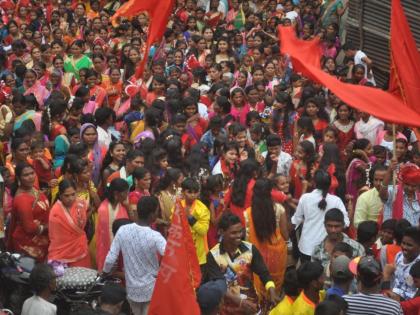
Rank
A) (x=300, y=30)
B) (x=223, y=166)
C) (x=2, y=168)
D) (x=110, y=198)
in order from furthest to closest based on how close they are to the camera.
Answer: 1. (x=300, y=30)
2. (x=223, y=166)
3. (x=2, y=168)
4. (x=110, y=198)

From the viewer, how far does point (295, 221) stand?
10.0 m

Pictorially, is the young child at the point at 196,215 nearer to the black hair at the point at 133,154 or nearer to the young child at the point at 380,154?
the black hair at the point at 133,154

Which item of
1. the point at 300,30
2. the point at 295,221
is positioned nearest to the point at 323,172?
the point at 295,221

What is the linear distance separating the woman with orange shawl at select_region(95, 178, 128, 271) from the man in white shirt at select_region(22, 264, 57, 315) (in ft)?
4.54

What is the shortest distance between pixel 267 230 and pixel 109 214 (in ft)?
4.14

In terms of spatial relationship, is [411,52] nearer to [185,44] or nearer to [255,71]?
[255,71]

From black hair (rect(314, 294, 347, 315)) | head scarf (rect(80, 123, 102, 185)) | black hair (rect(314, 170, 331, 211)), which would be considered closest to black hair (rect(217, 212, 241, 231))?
black hair (rect(314, 294, 347, 315))

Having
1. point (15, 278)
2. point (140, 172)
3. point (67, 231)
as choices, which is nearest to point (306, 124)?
point (140, 172)

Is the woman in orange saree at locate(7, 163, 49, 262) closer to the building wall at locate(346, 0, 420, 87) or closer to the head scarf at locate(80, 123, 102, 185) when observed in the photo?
the head scarf at locate(80, 123, 102, 185)

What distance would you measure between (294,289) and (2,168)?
3415 mm

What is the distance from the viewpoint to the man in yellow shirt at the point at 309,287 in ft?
25.4

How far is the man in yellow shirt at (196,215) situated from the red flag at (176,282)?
1685mm

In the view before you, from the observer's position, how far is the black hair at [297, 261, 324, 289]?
25.5 feet

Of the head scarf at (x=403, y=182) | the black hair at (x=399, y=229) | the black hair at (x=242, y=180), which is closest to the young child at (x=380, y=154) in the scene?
the head scarf at (x=403, y=182)
